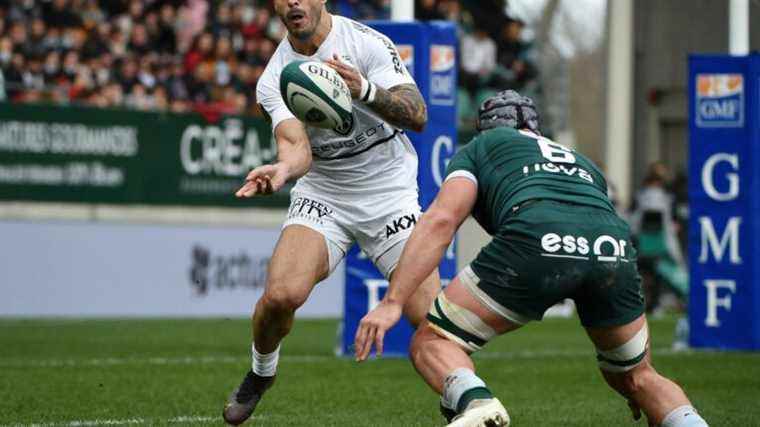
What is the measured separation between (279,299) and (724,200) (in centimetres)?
681

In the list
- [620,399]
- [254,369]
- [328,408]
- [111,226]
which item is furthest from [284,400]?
[111,226]

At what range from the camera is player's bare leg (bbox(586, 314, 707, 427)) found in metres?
6.18

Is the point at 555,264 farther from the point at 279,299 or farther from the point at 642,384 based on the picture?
the point at 279,299

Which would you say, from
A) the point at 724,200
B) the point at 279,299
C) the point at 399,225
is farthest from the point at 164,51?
the point at 279,299

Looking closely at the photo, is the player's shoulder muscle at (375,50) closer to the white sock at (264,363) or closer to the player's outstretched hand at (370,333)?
the white sock at (264,363)

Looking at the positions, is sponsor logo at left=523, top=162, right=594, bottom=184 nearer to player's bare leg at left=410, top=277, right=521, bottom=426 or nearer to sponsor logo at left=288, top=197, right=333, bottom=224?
player's bare leg at left=410, top=277, right=521, bottom=426

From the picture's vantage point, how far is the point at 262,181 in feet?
22.7

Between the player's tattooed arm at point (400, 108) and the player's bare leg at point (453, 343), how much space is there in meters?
1.58

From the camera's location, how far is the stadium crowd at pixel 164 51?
18.9m

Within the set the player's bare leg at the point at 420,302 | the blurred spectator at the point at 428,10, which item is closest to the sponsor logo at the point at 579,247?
the player's bare leg at the point at 420,302

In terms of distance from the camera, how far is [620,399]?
9.58m

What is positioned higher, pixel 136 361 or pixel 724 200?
pixel 724 200

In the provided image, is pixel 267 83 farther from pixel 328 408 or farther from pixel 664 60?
pixel 664 60

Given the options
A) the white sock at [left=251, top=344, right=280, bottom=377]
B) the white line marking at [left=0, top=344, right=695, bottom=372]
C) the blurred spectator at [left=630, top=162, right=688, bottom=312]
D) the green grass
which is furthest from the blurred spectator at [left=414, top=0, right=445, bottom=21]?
the white sock at [left=251, top=344, right=280, bottom=377]
